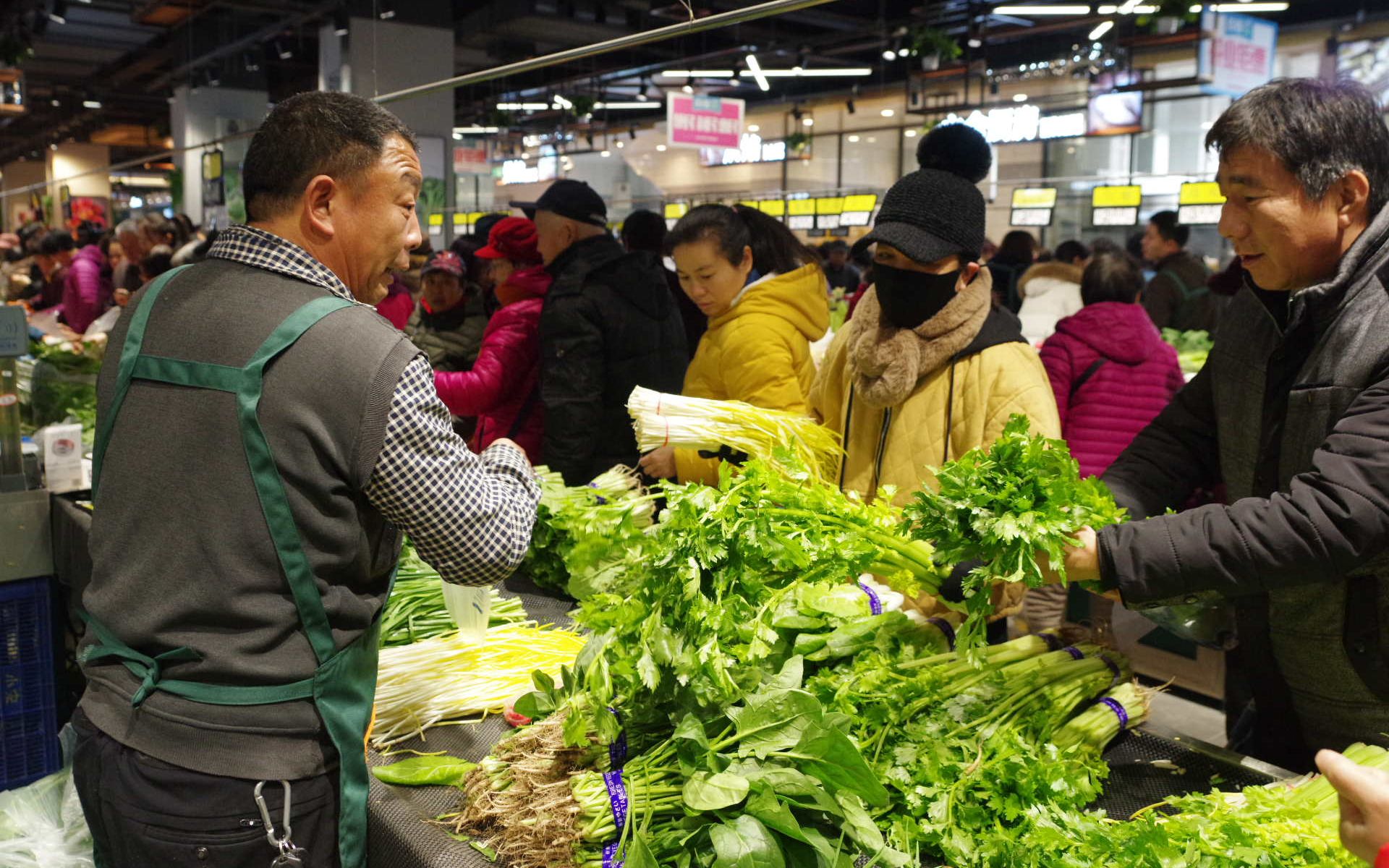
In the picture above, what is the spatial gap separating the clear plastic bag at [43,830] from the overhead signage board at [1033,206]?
8.45 metres

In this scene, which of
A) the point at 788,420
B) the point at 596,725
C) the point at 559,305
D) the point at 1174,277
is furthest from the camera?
the point at 1174,277

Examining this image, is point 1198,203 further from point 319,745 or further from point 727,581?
point 319,745

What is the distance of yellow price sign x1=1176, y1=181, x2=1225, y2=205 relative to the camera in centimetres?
764

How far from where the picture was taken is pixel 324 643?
5.39 feet

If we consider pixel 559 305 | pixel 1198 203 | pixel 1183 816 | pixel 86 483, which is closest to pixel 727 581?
pixel 1183 816

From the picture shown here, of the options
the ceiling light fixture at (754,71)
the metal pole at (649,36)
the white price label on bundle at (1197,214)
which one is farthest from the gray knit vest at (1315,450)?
the ceiling light fixture at (754,71)

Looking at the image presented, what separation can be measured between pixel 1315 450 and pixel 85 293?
8.66 m

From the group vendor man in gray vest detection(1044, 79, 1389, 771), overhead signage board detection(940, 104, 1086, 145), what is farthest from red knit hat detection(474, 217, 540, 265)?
overhead signage board detection(940, 104, 1086, 145)

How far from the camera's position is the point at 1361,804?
1.16m

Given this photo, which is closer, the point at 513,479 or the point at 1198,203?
the point at 513,479

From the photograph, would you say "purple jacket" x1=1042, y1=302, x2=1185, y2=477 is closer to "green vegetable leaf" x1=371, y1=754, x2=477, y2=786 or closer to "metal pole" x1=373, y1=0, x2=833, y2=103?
"metal pole" x1=373, y1=0, x2=833, y2=103

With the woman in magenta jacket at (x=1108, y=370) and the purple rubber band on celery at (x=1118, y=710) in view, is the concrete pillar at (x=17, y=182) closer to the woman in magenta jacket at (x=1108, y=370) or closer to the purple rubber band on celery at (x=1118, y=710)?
the woman in magenta jacket at (x=1108, y=370)

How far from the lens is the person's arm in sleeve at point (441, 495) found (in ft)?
5.30

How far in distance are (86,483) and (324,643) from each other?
300 cm
